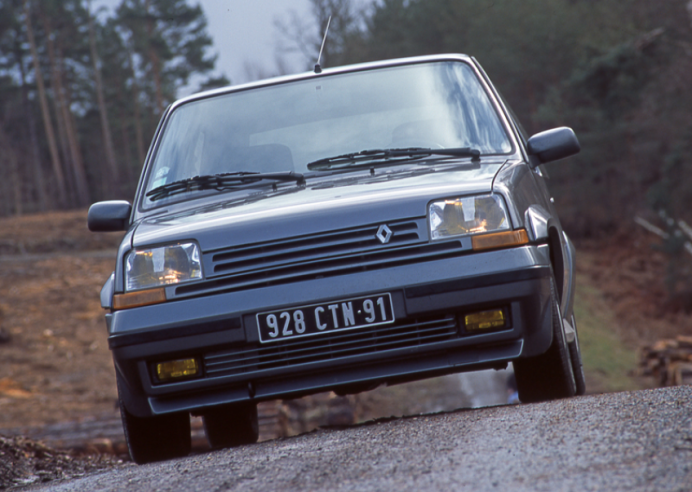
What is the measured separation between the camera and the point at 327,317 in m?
3.52

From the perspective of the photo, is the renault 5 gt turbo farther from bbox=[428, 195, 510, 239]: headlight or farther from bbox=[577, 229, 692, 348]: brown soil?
bbox=[577, 229, 692, 348]: brown soil

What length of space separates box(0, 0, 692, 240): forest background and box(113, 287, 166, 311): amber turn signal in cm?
2561

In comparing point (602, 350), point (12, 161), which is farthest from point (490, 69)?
point (12, 161)

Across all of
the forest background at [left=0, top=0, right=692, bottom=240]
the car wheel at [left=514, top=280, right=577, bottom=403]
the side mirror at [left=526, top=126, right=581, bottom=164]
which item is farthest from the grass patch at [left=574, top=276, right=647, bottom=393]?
the car wheel at [left=514, top=280, right=577, bottom=403]

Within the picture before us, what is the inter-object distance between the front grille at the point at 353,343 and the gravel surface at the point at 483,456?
1.13 ft

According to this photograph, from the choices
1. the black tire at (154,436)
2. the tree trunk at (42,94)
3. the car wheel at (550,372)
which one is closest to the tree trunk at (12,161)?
the tree trunk at (42,94)

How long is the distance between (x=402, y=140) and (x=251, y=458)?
1896 millimetres

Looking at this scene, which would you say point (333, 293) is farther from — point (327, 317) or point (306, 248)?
point (306, 248)

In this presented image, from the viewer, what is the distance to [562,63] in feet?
131

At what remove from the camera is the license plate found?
3504 millimetres

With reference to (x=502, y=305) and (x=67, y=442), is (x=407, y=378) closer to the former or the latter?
(x=502, y=305)

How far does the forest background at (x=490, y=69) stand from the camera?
29609 mm

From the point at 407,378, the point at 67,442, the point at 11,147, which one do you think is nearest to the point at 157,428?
the point at 407,378

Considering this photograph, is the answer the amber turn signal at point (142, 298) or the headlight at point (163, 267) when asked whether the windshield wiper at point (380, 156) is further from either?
the amber turn signal at point (142, 298)
